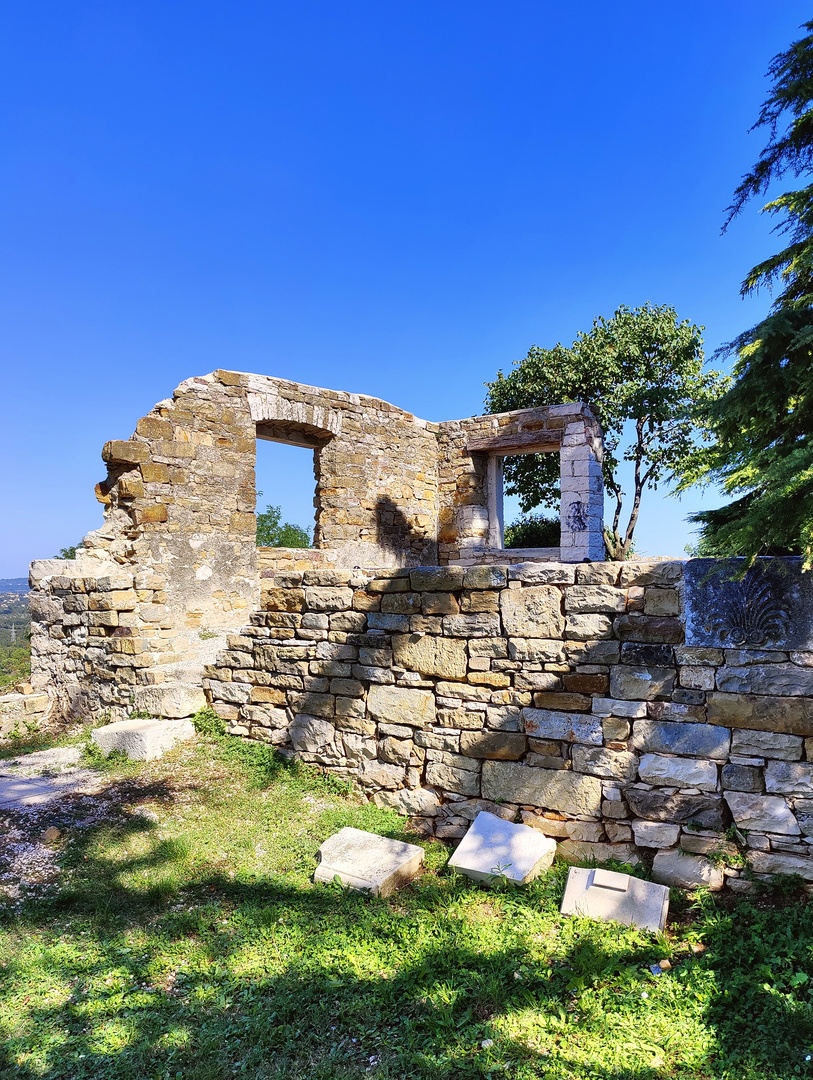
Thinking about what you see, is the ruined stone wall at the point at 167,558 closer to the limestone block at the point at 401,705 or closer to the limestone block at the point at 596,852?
the limestone block at the point at 401,705

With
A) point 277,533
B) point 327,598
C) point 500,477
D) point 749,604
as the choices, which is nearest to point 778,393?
point 749,604

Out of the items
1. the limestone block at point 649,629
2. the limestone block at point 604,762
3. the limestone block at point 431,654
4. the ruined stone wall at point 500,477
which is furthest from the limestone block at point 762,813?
the ruined stone wall at point 500,477

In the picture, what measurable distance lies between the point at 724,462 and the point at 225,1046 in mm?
4530

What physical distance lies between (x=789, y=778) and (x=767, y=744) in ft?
0.67

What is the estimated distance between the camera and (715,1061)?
251 centimetres

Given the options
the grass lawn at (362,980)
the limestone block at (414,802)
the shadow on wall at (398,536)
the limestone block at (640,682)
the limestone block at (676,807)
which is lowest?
the grass lawn at (362,980)

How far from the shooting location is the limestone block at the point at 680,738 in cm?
359

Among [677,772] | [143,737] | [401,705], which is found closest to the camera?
[677,772]

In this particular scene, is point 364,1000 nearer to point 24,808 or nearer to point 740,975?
point 740,975

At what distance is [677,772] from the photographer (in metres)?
3.69

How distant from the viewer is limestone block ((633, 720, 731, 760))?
11.8 ft

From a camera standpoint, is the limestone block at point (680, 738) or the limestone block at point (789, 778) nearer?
the limestone block at point (789, 778)

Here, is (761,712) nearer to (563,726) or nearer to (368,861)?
(563,726)

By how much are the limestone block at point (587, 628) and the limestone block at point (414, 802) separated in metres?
1.63
